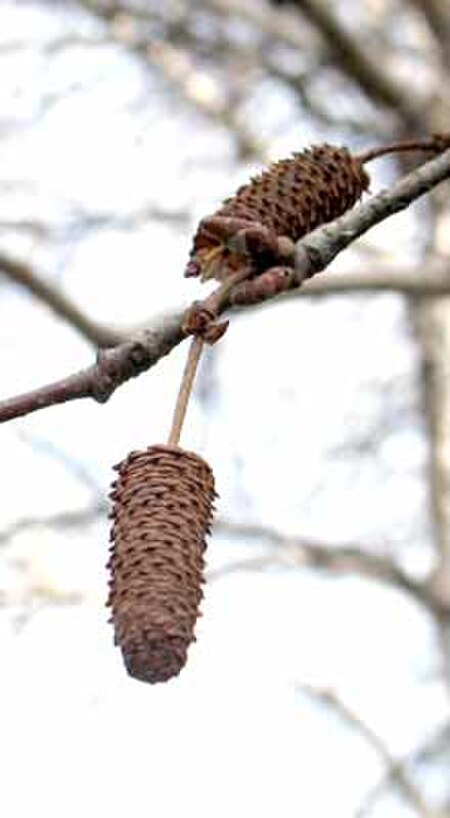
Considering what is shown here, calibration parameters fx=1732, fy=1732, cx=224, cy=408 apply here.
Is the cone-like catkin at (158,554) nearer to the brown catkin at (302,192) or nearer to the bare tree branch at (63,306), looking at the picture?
the brown catkin at (302,192)

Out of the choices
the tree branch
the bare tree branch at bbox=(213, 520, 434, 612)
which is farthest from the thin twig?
the bare tree branch at bbox=(213, 520, 434, 612)

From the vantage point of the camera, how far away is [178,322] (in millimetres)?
1010

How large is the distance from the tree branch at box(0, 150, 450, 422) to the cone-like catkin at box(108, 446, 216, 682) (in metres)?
0.07

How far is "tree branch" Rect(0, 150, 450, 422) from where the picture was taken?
922mm

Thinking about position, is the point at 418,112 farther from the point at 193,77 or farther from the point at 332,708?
the point at 332,708

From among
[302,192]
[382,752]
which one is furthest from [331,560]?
[302,192]

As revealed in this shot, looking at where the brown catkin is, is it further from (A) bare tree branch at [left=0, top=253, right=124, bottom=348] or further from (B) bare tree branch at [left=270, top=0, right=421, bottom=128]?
(B) bare tree branch at [left=270, top=0, right=421, bottom=128]

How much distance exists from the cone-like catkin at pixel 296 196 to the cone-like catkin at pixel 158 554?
0.13m

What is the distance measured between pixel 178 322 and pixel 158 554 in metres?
0.14

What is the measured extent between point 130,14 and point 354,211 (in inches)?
209

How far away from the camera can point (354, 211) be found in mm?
1180

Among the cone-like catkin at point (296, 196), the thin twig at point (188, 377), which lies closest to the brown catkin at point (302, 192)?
the cone-like catkin at point (296, 196)

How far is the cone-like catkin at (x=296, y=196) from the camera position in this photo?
112cm

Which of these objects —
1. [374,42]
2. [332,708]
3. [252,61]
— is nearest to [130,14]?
[252,61]
